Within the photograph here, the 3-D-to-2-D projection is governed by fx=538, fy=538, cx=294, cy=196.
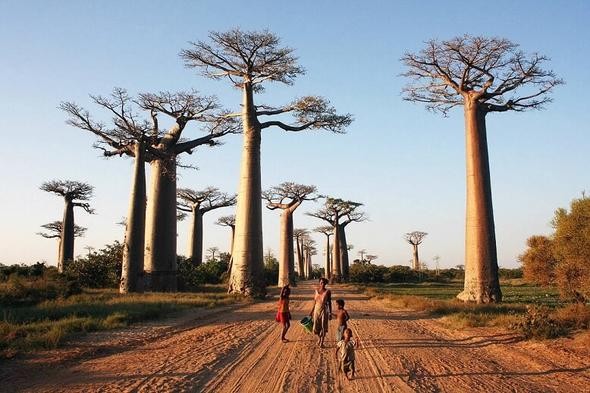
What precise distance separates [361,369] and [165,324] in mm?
5948

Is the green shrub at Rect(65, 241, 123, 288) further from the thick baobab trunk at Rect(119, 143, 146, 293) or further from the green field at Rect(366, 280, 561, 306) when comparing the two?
the green field at Rect(366, 280, 561, 306)

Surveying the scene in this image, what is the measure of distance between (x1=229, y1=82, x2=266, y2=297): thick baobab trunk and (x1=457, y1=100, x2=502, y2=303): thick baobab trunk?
720 centimetres

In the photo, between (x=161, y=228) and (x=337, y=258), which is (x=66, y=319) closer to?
(x=161, y=228)

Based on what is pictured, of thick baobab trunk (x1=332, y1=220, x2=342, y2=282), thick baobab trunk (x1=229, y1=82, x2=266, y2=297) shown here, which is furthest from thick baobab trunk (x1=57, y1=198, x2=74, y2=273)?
thick baobab trunk (x1=332, y1=220, x2=342, y2=282)

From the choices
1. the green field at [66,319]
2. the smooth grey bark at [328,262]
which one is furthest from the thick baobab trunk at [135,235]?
the smooth grey bark at [328,262]

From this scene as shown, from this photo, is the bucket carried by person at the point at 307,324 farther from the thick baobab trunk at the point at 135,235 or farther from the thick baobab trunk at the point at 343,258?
the thick baobab trunk at the point at 343,258

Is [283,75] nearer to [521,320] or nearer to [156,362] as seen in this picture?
[521,320]

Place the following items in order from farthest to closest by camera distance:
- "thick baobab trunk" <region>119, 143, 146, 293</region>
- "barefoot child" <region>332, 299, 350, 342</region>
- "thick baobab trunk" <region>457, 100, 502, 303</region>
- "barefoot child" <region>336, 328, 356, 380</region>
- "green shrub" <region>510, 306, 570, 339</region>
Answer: "thick baobab trunk" <region>119, 143, 146, 293</region> < "thick baobab trunk" <region>457, 100, 502, 303</region> < "green shrub" <region>510, 306, 570, 339</region> < "barefoot child" <region>332, 299, 350, 342</region> < "barefoot child" <region>336, 328, 356, 380</region>

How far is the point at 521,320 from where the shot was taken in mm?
9773

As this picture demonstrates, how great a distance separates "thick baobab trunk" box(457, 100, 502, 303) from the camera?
15922mm

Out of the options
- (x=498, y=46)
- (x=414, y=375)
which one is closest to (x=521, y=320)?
(x=414, y=375)

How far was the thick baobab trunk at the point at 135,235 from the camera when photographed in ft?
62.3

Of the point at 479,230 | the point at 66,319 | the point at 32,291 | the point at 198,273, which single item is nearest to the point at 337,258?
the point at 198,273

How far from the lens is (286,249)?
34.2 meters
